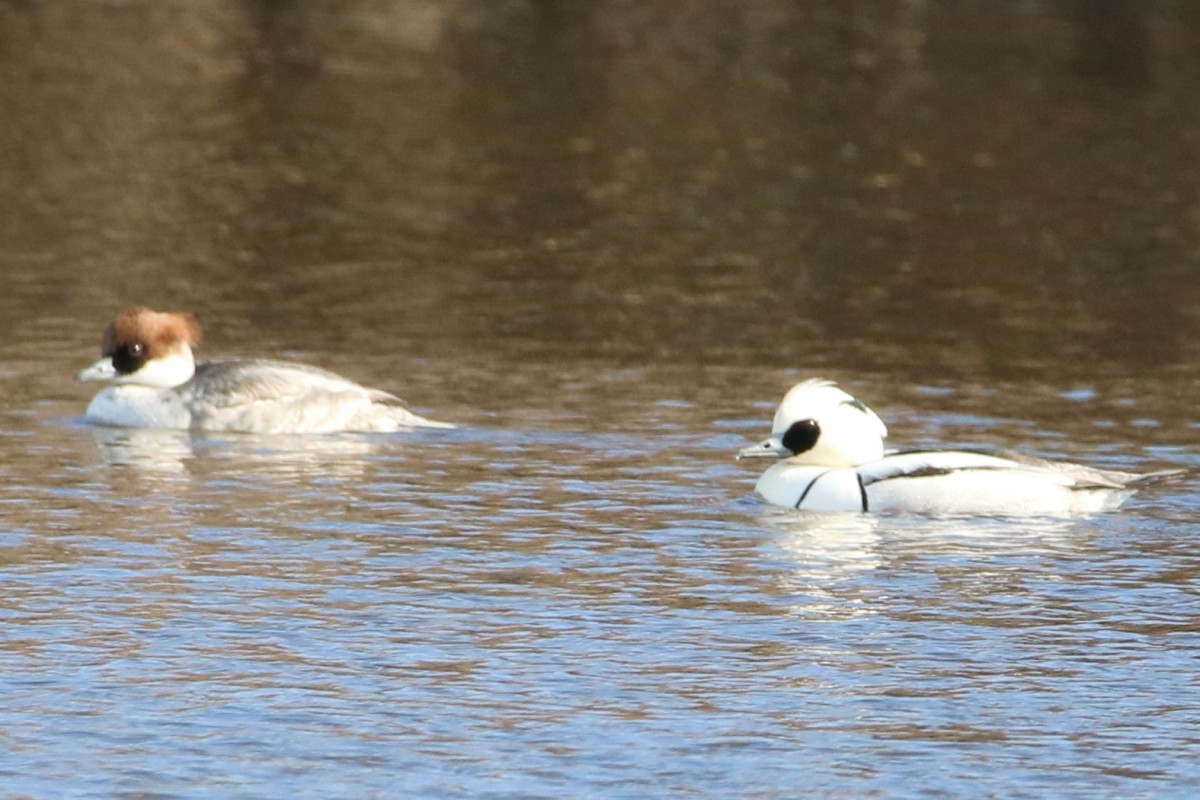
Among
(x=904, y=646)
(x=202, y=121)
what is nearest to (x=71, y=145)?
(x=202, y=121)

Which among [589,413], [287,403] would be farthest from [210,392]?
[589,413]

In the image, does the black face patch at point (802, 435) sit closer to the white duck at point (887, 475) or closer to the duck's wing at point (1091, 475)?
the white duck at point (887, 475)

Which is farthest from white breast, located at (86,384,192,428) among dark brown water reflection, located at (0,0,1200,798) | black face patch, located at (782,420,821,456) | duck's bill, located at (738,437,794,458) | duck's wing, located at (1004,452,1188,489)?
duck's wing, located at (1004,452,1188,489)

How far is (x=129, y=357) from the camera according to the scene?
17984 mm

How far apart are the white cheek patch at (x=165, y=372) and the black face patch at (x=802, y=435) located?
4.80 m

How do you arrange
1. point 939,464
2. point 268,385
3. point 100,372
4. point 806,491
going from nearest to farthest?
point 939,464 < point 806,491 < point 268,385 < point 100,372

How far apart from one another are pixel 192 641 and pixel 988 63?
30976mm

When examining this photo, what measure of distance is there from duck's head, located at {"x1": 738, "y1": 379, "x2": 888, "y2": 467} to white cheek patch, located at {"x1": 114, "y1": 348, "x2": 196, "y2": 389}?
4.65 m

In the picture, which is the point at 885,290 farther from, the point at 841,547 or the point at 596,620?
the point at 596,620

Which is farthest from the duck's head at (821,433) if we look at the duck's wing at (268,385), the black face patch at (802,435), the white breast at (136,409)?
the white breast at (136,409)

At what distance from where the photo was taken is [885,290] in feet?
78.6

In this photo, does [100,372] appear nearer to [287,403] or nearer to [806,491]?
[287,403]

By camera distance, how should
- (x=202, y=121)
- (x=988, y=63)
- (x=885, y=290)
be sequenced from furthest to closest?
(x=988, y=63)
(x=202, y=121)
(x=885, y=290)

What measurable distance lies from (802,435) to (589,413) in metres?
2.67
